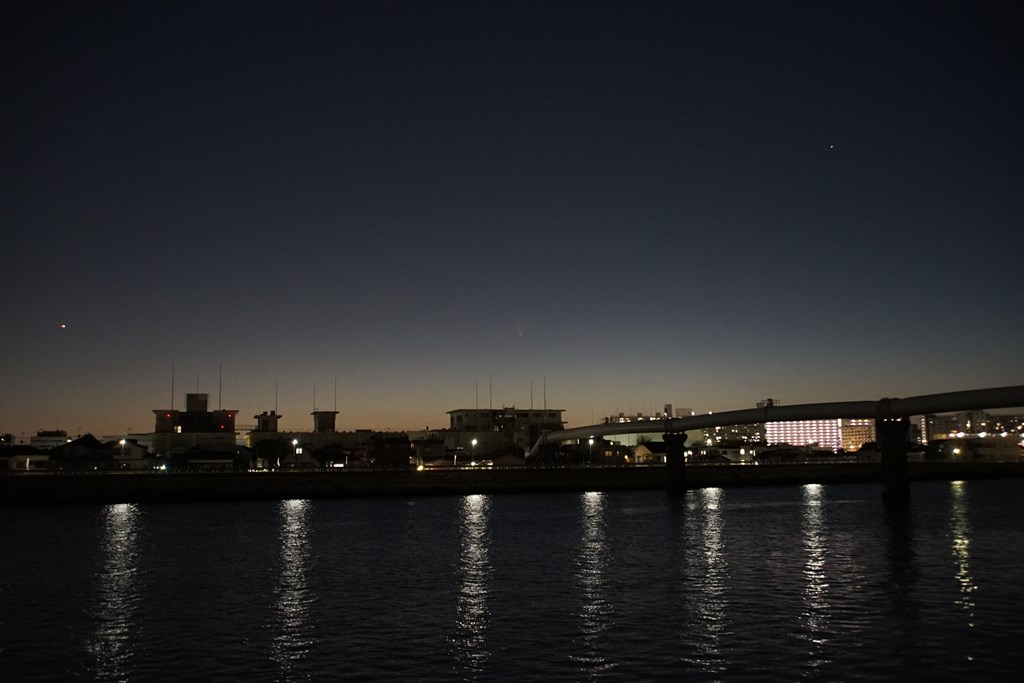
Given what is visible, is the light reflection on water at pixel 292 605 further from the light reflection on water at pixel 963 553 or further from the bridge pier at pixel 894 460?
the bridge pier at pixel 894 460

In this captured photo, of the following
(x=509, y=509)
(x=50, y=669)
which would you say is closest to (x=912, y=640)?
(x=50, y=669)

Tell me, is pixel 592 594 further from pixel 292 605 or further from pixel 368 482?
pixel 368 482

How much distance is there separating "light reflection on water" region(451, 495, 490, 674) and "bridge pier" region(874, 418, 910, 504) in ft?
141

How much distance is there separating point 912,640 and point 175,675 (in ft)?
68.1

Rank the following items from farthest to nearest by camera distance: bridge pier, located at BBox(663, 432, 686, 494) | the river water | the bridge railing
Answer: bridge pier, located at BBox(663, 432, 686, 494), the bridge railing, the river water

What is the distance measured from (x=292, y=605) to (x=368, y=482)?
66.4m

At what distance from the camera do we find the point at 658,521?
65.3 meters

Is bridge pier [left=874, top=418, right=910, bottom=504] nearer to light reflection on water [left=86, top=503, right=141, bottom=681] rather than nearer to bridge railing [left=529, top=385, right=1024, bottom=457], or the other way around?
bridge railing [left=529, top=385, right=1024, bottom=457]

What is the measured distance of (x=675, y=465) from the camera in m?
103

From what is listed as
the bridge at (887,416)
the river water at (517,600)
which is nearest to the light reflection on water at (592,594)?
the river water at (517,600)

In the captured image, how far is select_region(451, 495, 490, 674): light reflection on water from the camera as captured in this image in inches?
951

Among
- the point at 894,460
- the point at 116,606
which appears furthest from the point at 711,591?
the point at 894,460

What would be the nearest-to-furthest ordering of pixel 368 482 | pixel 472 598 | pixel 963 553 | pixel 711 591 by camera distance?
1. pixel 472 598
2. pixel 711 591
3. pixel 963 553
4. pixel 368 482

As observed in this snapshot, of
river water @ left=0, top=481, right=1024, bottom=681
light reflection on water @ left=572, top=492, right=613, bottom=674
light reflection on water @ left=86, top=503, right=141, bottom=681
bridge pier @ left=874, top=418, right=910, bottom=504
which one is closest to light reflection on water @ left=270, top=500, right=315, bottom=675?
river water @ left=0, top=481, right=1024, bottom=681
